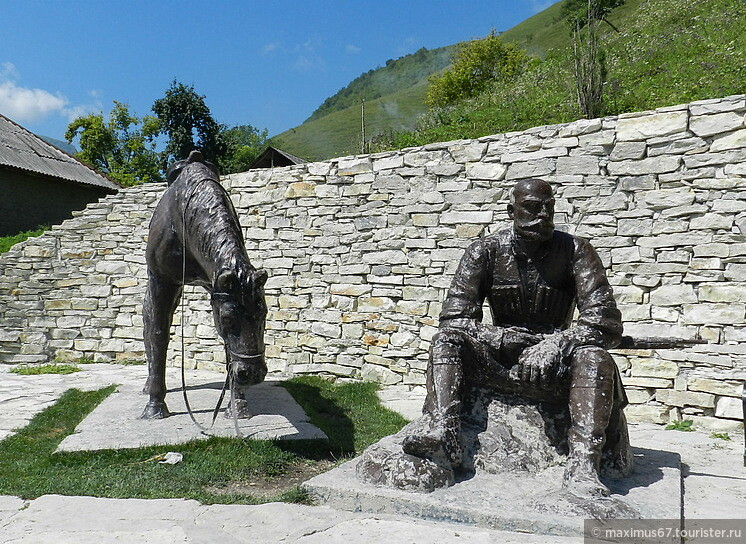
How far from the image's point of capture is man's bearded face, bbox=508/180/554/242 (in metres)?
3.17

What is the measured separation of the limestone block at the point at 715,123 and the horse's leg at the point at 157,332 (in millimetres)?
4624

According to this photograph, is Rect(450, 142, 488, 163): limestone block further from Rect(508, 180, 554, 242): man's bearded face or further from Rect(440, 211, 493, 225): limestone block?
Rect(508, 180, 554, 242): man's bearded face

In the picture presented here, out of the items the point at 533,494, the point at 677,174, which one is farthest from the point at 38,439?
the point at 677,174

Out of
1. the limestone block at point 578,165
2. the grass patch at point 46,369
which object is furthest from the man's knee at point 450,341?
the grass patch at point 46,369

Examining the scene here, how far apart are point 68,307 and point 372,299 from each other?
15.0ft

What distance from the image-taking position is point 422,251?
263 inches

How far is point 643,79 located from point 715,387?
7.09 m

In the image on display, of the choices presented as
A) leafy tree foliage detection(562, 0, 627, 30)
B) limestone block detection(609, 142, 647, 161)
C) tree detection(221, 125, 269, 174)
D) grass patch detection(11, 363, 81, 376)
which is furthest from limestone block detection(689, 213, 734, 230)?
tree detection(221, 125, 269, 174)

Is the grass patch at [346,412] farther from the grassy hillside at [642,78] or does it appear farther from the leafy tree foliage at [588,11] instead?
the leafy tree foliage at [588,11]

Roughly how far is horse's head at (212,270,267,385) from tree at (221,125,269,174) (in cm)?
1924

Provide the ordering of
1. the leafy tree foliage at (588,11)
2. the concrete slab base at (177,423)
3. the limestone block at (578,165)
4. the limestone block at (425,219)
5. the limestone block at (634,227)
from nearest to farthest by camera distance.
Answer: the concrete slab base at (177,423) < the limestone block at (634,227) < the limestone block at (578,165) < the limestone block at (425,219) < the leafy tree foliage at (588,11)

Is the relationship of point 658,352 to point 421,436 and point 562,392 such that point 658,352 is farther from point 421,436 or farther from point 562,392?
point 421,436

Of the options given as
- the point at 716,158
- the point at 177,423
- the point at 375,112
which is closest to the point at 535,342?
the point at 177,423

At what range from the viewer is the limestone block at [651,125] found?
17.5 ft
